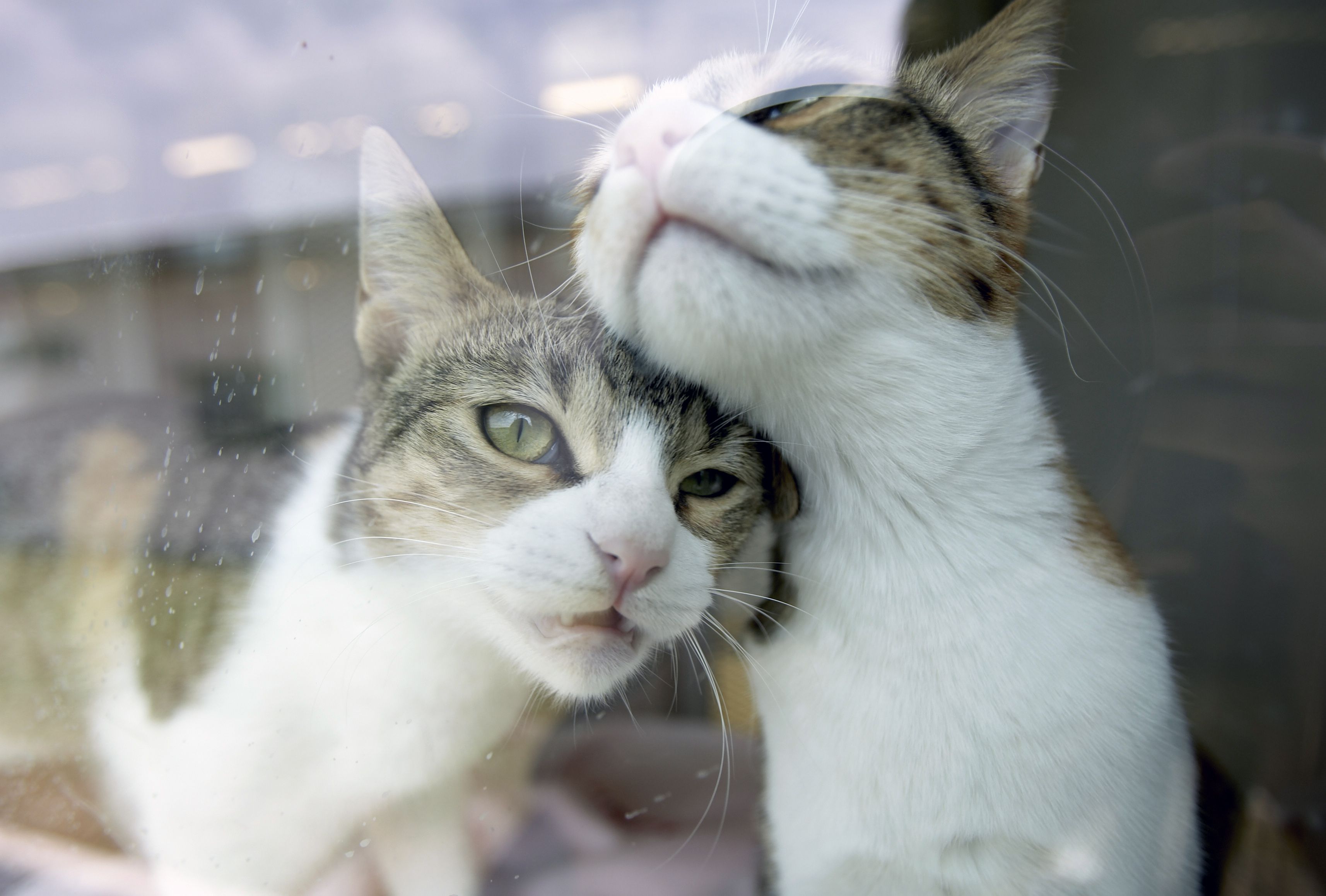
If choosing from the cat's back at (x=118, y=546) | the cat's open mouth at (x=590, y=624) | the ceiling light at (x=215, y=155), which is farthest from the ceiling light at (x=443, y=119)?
the cat's open mouth at (x=590, y=624)

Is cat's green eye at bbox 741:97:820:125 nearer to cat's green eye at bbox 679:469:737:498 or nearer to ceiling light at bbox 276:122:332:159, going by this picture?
cat's green eye at bbox 679:469:737:498

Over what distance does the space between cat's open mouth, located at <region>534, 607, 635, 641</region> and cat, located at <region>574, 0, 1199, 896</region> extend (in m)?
0.15

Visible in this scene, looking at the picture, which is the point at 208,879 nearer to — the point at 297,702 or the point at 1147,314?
the point at 297,702

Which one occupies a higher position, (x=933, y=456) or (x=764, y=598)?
(x=933, y=456)

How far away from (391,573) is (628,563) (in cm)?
28

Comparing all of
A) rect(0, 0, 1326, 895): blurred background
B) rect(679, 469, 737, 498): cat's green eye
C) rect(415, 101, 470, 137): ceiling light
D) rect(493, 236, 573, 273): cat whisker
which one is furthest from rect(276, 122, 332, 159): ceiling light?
rect(679, 469, 737, 498): cat's green eye

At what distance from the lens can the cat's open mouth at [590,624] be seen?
0.56 meters

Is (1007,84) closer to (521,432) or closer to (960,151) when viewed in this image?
(960,151)

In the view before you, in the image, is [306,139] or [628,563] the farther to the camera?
[306,139]

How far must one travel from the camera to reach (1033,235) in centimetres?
57

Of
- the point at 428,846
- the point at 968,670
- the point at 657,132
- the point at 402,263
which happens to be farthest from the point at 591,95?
the point at 428,846

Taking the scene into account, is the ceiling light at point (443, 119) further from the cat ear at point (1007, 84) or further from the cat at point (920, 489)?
the cat ear at point (1007, 84)

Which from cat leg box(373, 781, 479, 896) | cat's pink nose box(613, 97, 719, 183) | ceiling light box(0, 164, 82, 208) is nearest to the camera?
cat's pink nose box(613, 97, 719, 183)

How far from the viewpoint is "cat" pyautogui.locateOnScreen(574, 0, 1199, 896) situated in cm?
50
